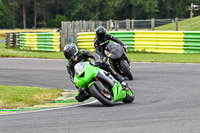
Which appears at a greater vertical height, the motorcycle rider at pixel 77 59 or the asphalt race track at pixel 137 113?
the motorcycle rider at pixel 77 59

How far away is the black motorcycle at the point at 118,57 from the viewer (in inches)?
529

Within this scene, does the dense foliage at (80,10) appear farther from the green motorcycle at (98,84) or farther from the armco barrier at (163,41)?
the green motorcycle at (98,84)

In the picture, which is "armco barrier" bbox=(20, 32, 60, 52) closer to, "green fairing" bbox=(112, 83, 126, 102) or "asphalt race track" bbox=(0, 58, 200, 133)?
"asphalt race track" bbox=(0, 58, 200, 133)

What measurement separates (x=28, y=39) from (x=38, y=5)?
79.7 metres

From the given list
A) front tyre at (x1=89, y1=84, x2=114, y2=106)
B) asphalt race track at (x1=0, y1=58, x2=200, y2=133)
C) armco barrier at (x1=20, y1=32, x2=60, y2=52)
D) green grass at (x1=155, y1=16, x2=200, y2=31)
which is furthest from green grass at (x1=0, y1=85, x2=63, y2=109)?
green grass at (x1=155, y1=16, x2=200, y2=31)

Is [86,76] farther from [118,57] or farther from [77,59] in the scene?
[118,57]

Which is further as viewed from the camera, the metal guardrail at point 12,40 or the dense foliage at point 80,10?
the dense foliage at point 80,10

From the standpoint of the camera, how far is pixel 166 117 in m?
7.79

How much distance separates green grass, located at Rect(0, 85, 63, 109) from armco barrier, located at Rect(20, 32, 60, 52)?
15.7 meters

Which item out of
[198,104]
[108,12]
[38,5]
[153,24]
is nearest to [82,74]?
[198,104]

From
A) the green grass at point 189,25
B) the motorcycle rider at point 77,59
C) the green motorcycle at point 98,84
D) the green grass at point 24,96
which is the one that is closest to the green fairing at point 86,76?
the green motorcycle at point 98,84

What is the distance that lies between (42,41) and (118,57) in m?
16.5

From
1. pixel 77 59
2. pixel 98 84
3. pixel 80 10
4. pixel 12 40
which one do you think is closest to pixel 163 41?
pixel 77 59

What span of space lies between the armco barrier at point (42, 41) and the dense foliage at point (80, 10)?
70928 millimetres
